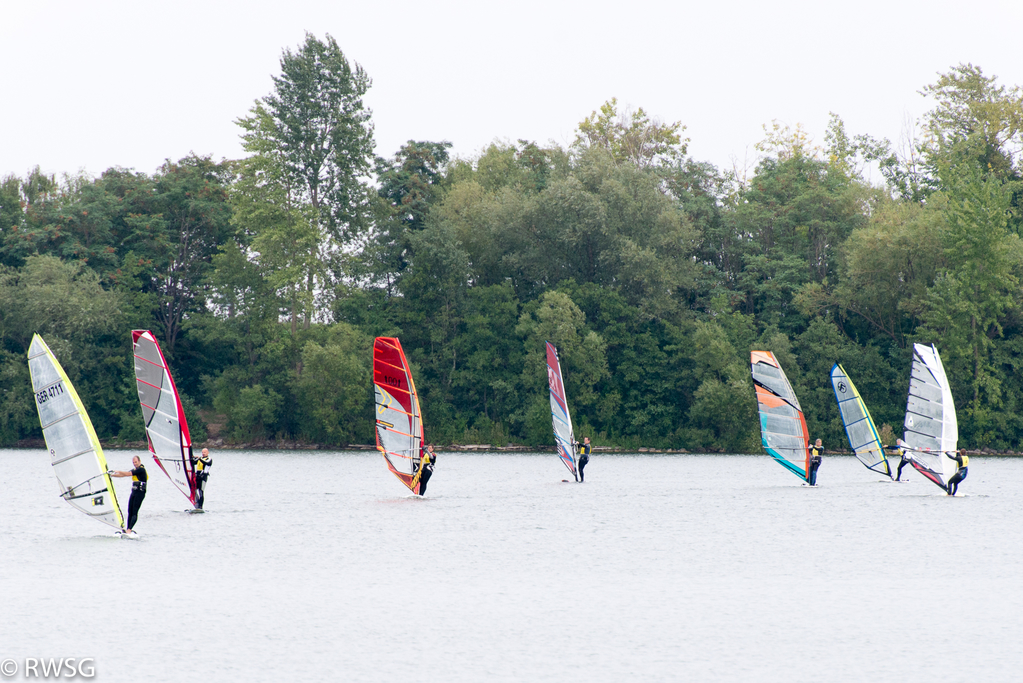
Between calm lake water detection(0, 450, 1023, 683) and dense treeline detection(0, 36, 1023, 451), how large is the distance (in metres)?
22.9

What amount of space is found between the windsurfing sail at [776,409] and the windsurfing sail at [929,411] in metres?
3.01

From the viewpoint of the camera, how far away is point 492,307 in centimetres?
5756

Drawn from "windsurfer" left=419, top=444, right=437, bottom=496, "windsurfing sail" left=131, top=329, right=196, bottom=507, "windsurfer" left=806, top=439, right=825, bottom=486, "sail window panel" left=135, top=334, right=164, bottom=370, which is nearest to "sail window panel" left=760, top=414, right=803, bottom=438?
"windsurfer" left=806, top=439, right=825, bottom=486

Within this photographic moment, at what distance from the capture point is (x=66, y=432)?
19.2m

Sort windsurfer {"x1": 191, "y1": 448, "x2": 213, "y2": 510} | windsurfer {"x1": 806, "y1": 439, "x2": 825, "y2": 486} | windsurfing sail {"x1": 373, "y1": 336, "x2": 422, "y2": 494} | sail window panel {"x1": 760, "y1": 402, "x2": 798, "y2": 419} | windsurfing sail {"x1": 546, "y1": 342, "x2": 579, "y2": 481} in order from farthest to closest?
windsurfer {"x1": 806, "y1": 439, "x2": 825, "y2": 486}
windsurfing sail {"x1": 546, "y1": 342, "x2": 579, "y2": 481}
sail window panel {"x1": 760, "y1": 402, "x2": 798, "y2": 419}
windsurfing sail {"x1": 373, "y1": 336, "x2": 422, "y2": 494}
windsurfer {"x1": 191, "y1": 448, "x2": 213, "y2": 510}

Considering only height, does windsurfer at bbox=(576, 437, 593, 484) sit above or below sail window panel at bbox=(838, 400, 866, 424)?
below

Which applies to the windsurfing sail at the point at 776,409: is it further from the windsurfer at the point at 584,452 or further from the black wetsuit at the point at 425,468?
the black wetsuit at the point at 425,468

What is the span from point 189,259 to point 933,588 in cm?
4810

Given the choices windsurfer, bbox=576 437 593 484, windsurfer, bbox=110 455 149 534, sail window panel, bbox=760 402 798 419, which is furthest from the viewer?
windsurfer, bbox=576 437 593 484

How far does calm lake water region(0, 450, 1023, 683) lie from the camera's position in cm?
1299

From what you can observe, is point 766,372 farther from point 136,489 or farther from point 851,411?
point 136,489

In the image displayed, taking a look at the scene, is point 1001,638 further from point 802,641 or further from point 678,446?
point 678,446

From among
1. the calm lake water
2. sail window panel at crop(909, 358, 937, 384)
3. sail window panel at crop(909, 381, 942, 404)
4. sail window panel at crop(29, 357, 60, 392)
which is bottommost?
the calm lake water

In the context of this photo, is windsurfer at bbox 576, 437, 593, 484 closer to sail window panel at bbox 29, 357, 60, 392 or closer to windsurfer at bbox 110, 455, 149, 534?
windsurfer at bbox 110, 455, 149, 534
